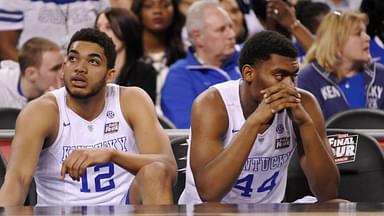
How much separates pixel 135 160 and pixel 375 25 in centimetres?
427

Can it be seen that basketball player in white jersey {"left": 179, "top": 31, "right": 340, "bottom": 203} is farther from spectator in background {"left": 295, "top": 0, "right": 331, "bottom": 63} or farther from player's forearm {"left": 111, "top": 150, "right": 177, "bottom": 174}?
spectator in background {"left": 295, "top": 0, "right": 331, "bottom": 63}

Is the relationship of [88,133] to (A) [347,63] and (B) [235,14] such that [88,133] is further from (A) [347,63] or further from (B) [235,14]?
(B) [235,14]

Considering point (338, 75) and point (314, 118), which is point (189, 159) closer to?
point (314, 118)

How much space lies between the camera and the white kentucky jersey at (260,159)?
5.65 m

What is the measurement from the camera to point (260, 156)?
5.66m

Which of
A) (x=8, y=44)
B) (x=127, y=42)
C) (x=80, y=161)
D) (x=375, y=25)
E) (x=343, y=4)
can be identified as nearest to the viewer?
(x=80, y=161)

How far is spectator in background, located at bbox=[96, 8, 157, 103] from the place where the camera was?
8.29 meters

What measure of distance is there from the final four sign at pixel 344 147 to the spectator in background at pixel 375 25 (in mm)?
3143

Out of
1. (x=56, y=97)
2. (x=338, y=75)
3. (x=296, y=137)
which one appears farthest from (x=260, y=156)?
(x=338, y=75)

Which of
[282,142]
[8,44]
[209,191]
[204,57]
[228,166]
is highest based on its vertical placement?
[8,44]

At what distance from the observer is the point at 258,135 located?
18.5 ft

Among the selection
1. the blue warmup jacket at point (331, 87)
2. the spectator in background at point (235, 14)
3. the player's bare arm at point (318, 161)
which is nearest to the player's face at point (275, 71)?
the player's bare arm at point (318, 161)

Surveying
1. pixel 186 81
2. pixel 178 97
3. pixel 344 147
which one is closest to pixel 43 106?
pixel 344 147

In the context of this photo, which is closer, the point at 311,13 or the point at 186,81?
the point at 186,81
